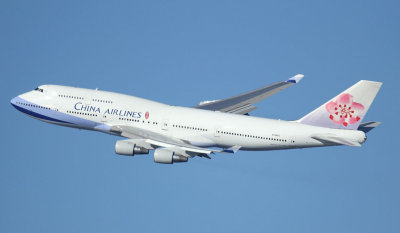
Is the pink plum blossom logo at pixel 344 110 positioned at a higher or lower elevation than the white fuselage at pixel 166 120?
higher

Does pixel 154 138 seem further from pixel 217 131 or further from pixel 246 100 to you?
pixel 246 100

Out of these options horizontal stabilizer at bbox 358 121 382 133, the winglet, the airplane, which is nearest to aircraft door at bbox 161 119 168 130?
the airplane

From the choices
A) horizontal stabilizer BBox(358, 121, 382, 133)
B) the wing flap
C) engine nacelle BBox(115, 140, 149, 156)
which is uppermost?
horizontal stabilizer BBox(358, 121, 382, 133)

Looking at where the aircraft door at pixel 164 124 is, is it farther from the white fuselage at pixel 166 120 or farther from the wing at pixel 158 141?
the wing at pixel 158 141

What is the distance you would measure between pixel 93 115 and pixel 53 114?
13.8 feet

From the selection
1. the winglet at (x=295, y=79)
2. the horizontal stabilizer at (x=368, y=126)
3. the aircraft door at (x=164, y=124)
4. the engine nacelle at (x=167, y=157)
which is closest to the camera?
the engine nacelle at (x=167, y=157)

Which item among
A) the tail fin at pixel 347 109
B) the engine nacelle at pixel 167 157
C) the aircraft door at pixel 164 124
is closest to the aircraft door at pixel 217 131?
the aircraft door at pixel 164 124

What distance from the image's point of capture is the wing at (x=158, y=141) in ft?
259

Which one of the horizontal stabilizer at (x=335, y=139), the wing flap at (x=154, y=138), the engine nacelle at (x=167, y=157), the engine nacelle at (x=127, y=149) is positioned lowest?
the engine nacelle at (x=167, y=157)

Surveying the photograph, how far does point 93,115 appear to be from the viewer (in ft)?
279

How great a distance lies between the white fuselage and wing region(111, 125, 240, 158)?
69 cm

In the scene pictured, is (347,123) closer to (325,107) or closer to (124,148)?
(325,107)

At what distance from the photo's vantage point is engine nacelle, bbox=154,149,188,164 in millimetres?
79250

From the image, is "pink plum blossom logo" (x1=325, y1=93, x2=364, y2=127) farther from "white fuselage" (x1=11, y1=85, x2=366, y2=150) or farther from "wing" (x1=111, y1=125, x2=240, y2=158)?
"wing" (x1=111, y1=125, x2=240, y2=158)
